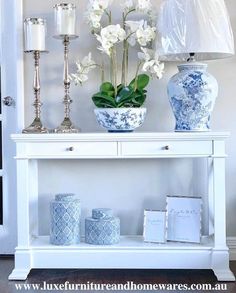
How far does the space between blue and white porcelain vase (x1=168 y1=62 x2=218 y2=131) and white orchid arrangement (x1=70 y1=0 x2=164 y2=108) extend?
0.14 m

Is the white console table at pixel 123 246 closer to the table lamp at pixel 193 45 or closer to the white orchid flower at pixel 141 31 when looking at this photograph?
the table lamp at pixel 193 45

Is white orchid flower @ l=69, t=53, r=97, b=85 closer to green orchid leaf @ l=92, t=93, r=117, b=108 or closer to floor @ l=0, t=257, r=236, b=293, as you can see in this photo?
green orchid leaf @ l=92, t=93, r=117, b=108

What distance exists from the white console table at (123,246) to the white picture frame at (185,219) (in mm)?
80

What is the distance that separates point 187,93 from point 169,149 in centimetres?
30

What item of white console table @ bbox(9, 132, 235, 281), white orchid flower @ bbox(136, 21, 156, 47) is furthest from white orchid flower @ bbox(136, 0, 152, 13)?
white console table @ bbox(9, 132, 235, 281)

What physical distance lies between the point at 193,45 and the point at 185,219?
0.90 meters

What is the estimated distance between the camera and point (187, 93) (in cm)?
233

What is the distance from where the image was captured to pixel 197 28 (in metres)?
2.20

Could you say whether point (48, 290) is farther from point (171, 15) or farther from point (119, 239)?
point (171, 15)

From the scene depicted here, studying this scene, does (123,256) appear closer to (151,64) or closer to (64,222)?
(64,222)

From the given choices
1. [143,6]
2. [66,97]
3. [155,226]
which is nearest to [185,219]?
[155,226]

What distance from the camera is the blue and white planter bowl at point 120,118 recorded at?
2.36 meters

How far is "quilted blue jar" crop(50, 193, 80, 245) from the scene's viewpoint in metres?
2.36

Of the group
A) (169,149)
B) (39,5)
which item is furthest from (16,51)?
(169,149)
